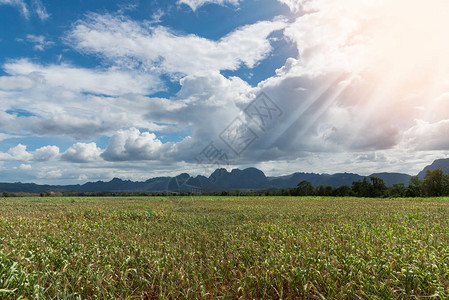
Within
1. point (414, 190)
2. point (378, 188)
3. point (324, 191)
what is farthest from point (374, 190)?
point (324, 191)

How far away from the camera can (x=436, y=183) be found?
82.7 metres

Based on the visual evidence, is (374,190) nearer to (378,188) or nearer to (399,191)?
(378,188)

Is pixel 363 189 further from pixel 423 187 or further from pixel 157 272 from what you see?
pixel 157 272

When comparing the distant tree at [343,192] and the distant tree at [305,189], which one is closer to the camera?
the distant tree at [343,192]

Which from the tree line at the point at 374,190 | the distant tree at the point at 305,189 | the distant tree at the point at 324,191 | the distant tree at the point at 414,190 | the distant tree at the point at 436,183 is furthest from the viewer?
the distant tree at the point at 324,191

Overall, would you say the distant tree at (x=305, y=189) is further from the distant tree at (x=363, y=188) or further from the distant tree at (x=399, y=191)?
the distant tree at (x=399, y=191)

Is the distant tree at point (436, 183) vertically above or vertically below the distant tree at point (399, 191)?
above

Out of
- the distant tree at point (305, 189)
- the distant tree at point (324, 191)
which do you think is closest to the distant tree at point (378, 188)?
the distant tree at point (324, 191)

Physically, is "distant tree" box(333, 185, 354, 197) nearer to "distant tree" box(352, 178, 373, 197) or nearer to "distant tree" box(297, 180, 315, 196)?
"distant tree" box(352, 178, 373, 197)

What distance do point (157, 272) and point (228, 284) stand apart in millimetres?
1626

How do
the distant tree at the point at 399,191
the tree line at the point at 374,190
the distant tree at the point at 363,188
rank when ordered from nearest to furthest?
the tree line at the point at 374,190 → the distant tree at the point at 363,188 → the distant tree at the point at 399,191

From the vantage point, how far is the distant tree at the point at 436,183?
82.1 metres

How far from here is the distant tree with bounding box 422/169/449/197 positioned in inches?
3231

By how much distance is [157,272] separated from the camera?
564cm
